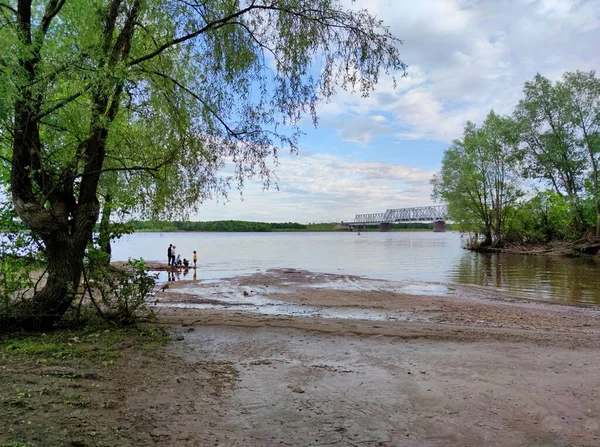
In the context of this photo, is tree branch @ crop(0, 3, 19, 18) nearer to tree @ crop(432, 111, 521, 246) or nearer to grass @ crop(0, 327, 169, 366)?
grass @ crop(0, 327, 169, 366)

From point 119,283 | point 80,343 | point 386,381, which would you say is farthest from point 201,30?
point 386,381

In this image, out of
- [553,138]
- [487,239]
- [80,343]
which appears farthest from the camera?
[487,239]

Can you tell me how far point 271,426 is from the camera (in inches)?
169

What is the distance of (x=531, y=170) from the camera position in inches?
1772

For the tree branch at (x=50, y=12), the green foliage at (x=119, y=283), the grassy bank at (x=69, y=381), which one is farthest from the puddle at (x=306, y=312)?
the tree branch at (x=50, y=12)

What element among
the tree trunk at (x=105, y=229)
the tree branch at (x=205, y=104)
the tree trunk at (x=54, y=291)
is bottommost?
the tree trunk at (x=54, y=291)

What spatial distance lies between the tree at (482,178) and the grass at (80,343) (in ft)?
154

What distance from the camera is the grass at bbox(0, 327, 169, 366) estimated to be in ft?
19.3

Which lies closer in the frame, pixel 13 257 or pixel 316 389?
pixel 316 389

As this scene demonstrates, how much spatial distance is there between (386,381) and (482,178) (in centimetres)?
5106

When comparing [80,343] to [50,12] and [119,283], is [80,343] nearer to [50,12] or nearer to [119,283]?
[119,283]

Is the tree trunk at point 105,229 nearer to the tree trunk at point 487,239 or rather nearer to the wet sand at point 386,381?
the wet sand at point 386,381

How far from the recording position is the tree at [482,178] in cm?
4784

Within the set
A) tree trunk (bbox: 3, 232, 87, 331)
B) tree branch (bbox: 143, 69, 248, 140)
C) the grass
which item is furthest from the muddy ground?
tree branch (bbox: 143, 69, 248, 140)
